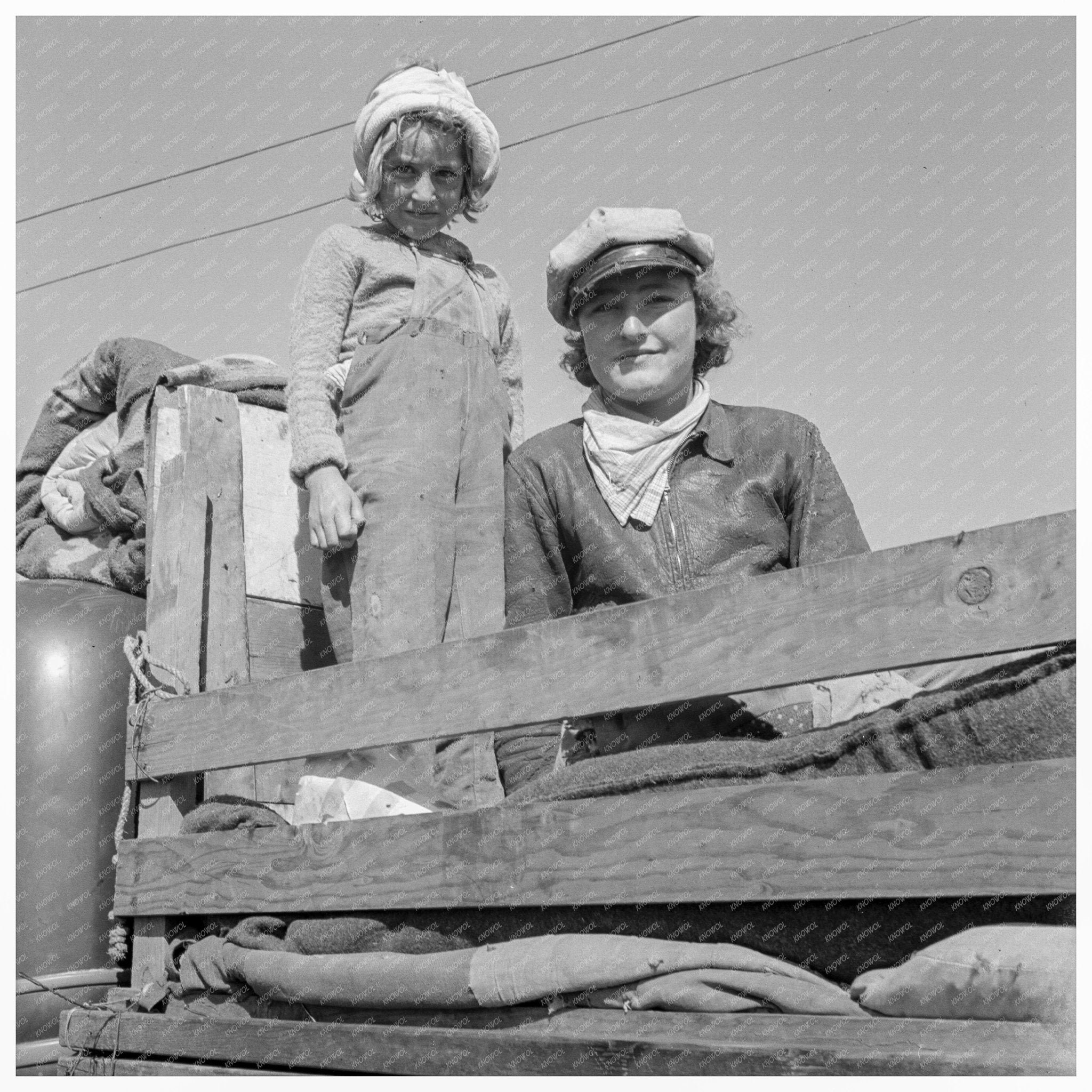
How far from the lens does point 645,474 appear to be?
286 centimetres

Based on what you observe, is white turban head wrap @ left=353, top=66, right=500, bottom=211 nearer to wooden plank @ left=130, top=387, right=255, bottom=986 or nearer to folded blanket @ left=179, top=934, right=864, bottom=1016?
wooden plank @ left=130, top=387, right=255, bottom=986

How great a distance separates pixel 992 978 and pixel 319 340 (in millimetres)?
2247

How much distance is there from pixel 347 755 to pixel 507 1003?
97cm

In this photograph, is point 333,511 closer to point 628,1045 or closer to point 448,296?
point 448,296

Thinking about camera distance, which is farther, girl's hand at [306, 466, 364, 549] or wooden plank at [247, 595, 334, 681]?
wooden plank at [247, 595, 334, 681]

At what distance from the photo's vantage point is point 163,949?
2.78 m

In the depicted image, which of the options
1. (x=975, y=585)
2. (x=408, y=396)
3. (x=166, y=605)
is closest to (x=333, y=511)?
(x=408, y=396)

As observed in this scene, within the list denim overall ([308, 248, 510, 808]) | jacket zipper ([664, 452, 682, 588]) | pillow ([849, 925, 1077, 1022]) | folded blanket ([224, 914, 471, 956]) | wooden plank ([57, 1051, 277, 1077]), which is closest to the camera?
pillow ([849, 925, 1077, 1022])

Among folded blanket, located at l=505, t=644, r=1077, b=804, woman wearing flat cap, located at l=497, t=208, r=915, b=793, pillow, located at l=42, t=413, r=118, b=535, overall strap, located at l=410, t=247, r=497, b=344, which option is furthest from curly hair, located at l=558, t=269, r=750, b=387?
pillow, located at l=42, t=413, r=118, b=535

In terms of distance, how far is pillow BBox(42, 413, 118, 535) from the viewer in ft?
13.5

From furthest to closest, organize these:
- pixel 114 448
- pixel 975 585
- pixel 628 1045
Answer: pixel 114 448 < pixel 628 1045 < pixel 975 585

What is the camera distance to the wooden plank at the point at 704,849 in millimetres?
1744

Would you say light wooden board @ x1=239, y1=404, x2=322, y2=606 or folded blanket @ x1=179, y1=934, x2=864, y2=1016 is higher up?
light wooden board @ x1=239, y1=404, x2=322, y2=606
